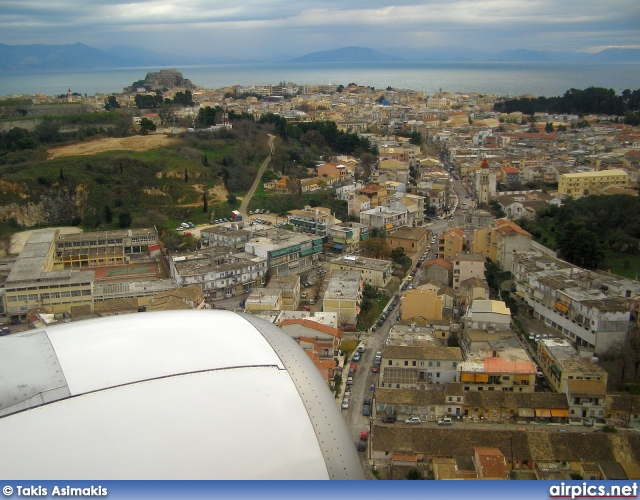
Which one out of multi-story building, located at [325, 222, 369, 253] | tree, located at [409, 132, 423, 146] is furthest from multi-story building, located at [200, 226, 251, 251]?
tree, located at [409, 132, 423, 146]

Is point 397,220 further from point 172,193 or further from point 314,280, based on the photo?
point 172,193

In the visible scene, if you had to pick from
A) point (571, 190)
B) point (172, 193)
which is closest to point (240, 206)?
point (172, 193)

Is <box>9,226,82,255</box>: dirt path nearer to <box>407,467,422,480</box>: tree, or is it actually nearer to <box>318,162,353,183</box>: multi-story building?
<box>318,162,353,183</box>: multi-story building

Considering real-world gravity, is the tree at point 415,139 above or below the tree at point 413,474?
above

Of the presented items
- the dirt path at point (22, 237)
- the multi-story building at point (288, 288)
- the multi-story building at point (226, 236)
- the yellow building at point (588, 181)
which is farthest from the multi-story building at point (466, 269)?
the dirt path at point (22, 237)

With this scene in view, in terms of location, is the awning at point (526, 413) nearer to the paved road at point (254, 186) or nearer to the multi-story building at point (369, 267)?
the multi-story building at point (369, 267)
